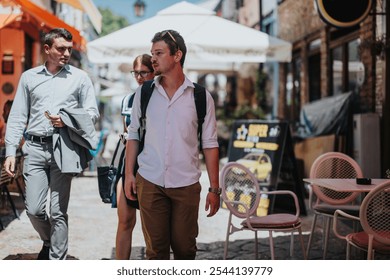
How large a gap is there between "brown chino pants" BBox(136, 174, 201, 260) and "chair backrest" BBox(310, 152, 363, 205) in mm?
1804

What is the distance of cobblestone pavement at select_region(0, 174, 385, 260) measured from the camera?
15.6 feet

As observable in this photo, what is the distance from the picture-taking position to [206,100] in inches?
132

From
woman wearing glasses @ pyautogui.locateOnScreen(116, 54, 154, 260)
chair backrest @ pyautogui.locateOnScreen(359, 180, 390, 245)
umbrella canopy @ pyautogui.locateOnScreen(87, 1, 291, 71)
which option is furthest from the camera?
umbrella canopy @ pyautogui.locateOnScreen(87, 1, 291, 71)

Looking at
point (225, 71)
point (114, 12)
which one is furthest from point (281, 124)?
point (225, 71)

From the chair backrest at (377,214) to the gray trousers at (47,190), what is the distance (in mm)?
1848

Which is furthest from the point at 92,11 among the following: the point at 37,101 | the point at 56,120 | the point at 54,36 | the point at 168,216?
the point at 168,216

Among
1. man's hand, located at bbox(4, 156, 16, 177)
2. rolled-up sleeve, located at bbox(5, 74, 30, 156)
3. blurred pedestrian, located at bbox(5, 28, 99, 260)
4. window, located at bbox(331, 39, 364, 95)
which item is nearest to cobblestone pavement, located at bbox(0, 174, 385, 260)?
blurred pedestrian, located at bbox(5, 28, 99, 260)

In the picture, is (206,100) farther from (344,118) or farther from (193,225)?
(344,118)

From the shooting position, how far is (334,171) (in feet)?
16.3

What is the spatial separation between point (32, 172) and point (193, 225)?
1153mm

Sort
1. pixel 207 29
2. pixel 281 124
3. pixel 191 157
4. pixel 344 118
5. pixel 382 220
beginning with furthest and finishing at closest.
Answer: pixel 344 118 < pixel 281 124 < pixel 207 29 < pixel 382 220 < pixel 191 157

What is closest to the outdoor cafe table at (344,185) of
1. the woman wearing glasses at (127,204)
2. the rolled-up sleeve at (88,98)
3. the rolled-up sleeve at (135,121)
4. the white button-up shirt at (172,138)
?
the white button-up shirt at (172,138)

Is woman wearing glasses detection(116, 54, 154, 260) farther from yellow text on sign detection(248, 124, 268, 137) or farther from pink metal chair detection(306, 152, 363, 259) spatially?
yellow text on sign detection(248, 124, 268, 137)
